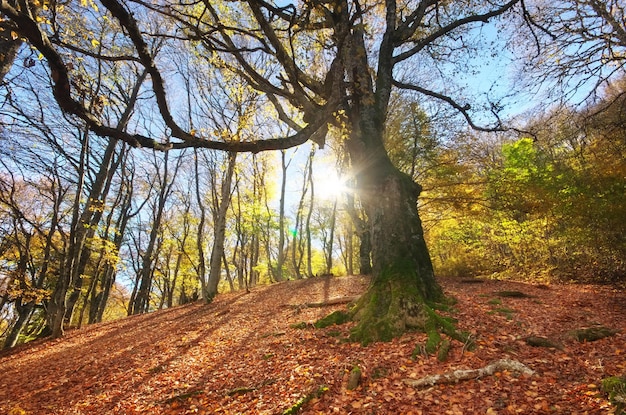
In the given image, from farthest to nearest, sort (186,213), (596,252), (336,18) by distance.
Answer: (186,213), (596,252), (336,18)

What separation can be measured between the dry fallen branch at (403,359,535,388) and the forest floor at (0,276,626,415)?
50 millimetres

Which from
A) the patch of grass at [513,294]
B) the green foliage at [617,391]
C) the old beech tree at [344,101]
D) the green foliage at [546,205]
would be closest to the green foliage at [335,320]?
the old beech tree at [344,101]

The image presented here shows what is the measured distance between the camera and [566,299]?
725 centimetres

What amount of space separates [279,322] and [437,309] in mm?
3608

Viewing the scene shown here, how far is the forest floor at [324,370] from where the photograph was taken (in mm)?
3168

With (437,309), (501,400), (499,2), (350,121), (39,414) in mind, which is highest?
(499,2)

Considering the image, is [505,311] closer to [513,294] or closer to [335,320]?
[513,294]

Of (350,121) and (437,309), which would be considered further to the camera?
(350,121)

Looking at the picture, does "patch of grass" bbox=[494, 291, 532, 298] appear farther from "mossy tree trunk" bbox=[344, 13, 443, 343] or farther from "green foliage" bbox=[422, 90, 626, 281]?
"green foliage" bbox=[422, 90, 626, 281]

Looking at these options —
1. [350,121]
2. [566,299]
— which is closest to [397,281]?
[350,121]

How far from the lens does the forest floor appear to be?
3.17 m

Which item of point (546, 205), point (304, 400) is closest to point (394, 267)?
point (304, 400)

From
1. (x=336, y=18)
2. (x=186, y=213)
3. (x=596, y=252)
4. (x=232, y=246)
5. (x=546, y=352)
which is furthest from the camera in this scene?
(x=232, y=246)

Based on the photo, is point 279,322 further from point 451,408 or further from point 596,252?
point 596,252
